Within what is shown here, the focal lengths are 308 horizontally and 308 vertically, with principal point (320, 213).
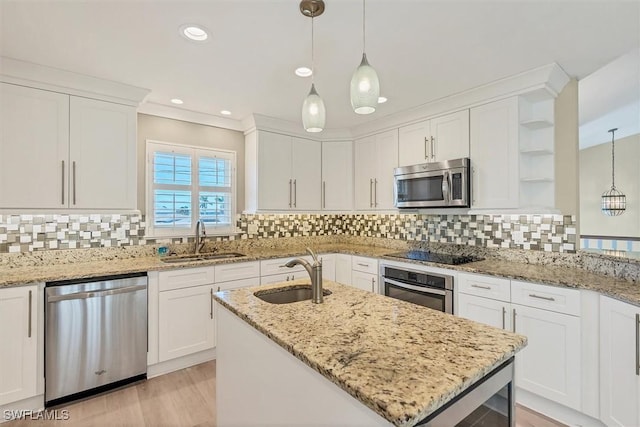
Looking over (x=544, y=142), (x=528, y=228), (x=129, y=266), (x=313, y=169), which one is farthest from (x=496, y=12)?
(x=129, y=266)

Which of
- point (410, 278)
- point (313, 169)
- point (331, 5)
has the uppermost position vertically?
point (331, 5)

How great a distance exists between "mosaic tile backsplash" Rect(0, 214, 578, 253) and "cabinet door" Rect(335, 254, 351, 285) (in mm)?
689

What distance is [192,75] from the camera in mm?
2434

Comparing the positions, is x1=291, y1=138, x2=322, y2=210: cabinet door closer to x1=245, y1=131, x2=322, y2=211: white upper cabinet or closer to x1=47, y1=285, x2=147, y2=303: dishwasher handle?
x1=245, y1=131, x2=322, y2=211: white upper cabinet

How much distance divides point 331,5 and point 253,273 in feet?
7.86

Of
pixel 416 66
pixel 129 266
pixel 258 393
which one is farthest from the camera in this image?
pixel 129 266

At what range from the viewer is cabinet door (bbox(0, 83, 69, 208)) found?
87.9 inches

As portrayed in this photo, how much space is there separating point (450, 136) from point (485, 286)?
4.68 ft

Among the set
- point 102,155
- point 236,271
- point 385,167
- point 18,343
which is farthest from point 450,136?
point 18,343

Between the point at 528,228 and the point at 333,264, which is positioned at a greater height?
the point at 528,228

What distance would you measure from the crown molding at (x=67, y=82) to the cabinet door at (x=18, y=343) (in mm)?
1516

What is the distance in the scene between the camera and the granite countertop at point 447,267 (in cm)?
194

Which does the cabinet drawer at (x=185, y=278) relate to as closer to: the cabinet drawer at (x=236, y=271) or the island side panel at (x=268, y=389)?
the cabinet drawer at (x=236, y=271)

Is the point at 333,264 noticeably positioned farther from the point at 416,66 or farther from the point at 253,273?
the point at 416,66
